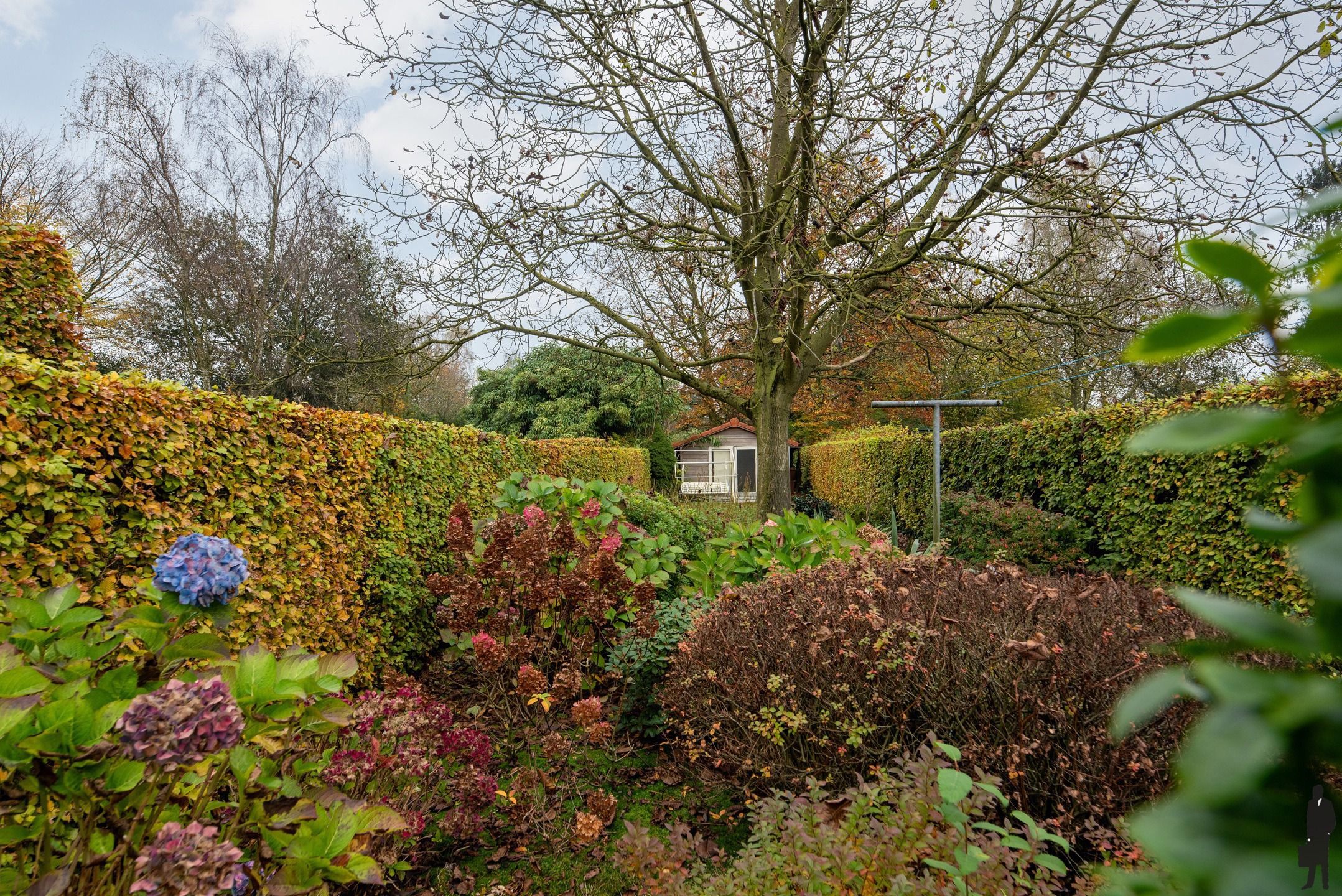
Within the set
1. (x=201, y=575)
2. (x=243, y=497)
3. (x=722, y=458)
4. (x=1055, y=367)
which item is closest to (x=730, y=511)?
(x=1055, y=367)

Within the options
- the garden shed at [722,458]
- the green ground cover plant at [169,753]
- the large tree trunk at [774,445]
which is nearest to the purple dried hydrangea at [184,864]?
the green ground cover plant at [169,753]

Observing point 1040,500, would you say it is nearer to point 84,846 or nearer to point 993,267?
point 993,267

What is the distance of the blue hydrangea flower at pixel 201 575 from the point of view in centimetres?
192

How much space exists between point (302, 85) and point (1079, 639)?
21.6 m

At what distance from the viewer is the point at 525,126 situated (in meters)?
7.02

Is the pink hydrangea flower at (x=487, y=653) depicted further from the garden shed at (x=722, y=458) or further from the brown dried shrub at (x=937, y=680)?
the garden shed at (x=722, y=458)

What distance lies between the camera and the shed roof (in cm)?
2817

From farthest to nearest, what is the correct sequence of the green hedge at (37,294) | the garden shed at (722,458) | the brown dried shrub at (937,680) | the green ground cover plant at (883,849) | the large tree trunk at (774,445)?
the garden shed at (722,458)
the large tree trunk at (774,445)
the green hedge at (37,294)
the brown dried shrub at (937,680)
the green ground cover plant at (883,849)

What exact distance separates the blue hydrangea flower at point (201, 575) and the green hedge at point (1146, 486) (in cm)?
382

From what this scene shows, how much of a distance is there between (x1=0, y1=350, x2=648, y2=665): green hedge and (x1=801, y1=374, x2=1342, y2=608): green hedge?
5048 millimetres

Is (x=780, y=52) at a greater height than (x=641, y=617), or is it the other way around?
(x=780, y=52)

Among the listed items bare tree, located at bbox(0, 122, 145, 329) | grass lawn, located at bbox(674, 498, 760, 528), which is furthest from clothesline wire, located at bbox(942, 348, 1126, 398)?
bare tree, located at bbox(0, 122, 145, 329)

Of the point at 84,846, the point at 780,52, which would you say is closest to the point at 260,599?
the point at 84,846

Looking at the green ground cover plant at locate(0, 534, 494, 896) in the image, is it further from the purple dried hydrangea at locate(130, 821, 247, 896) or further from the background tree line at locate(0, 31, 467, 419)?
the background tree line at locate(0, 31, 467, 419)
